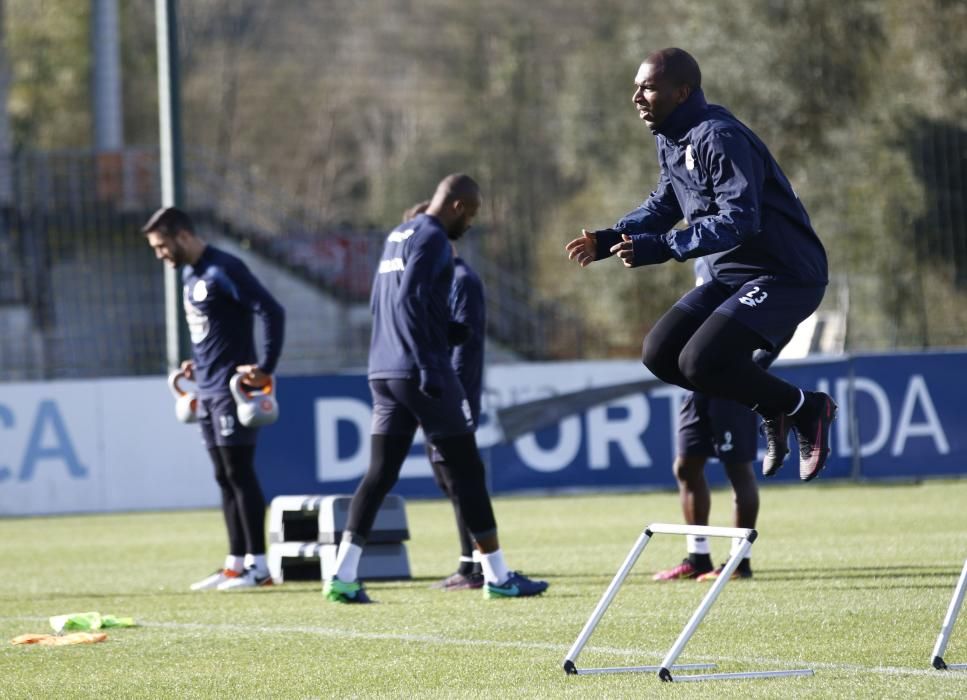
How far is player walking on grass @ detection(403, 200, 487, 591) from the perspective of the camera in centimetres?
930

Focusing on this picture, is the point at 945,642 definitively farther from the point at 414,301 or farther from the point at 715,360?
the point at 414,301

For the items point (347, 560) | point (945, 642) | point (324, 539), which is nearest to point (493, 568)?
point (347, 560)

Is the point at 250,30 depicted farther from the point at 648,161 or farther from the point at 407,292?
the point at 407,292

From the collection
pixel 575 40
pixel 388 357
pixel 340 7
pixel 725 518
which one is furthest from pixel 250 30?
pixel 388 357

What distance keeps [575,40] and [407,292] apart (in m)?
40.0

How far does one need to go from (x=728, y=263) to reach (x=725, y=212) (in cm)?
52

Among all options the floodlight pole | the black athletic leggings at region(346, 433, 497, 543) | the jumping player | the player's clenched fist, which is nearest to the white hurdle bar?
the player's clenched fist

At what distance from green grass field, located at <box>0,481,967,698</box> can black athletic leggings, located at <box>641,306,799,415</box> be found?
0.97 meters

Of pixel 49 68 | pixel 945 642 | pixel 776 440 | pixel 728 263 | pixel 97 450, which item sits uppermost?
pixel 49 68

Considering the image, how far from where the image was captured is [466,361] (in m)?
9.59

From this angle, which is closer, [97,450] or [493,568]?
[493,568]

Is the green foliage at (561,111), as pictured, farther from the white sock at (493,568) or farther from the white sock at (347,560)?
the white sock at (347,560)

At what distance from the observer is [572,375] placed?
17781 millimetres

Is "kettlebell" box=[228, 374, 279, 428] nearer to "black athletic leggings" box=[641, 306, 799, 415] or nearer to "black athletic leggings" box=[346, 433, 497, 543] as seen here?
"black athletic leggings" box=[346, 433, 497, 543]
